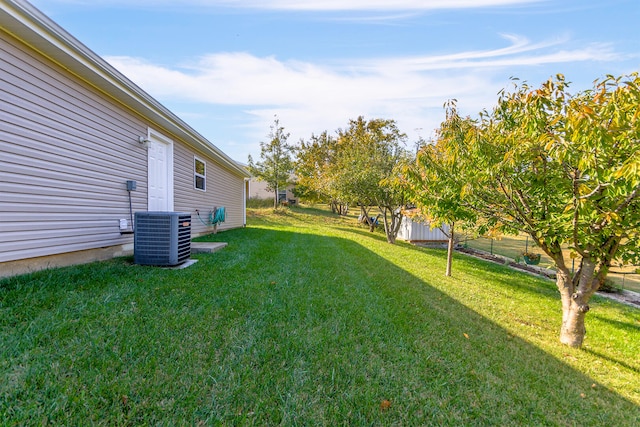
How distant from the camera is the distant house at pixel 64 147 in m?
3.17

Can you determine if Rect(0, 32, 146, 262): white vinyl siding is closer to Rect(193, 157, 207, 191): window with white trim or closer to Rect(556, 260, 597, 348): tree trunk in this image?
Rect(193, 157, 207, 191): window with white trim

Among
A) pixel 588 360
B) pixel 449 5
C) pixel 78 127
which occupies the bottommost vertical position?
pixel 588 360

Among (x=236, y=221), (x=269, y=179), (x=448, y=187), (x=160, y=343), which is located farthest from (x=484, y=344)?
(x=269, y=179)

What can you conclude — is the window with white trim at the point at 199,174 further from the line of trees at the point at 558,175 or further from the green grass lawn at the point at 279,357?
the line of trees at the point at 558,175

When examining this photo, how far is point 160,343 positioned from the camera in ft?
7.13

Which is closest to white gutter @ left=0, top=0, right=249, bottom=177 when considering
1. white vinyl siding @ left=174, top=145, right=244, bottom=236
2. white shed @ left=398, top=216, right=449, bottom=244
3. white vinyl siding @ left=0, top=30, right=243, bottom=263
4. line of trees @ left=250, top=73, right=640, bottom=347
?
white vinyl siding @ left=0, top=30, right=243, bottom=263

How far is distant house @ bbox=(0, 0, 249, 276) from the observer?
3166 millimetres

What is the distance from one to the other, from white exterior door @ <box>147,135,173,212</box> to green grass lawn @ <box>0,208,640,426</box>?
2331mm

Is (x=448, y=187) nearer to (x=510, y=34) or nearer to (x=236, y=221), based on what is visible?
(x=510, y=34)

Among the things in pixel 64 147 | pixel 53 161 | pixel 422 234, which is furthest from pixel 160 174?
pixel 422 234

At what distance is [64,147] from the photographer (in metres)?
3.84

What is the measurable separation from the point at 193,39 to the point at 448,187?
7.15 meters

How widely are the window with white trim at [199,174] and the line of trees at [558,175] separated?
6.59 metres

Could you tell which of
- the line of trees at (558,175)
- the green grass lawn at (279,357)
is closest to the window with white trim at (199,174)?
the green grass lawn at (279,357)
